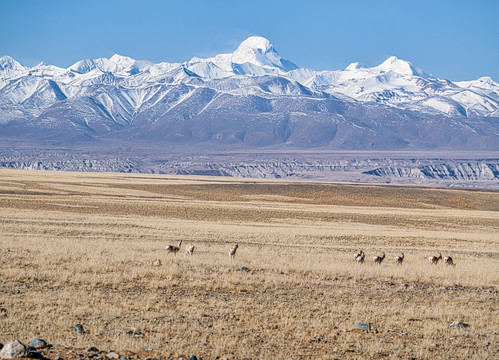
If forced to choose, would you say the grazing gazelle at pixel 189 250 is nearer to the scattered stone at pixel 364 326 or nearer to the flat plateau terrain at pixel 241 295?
the flat plateau terrain at pixel 241 295

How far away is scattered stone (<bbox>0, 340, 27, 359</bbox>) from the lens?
30.8ft

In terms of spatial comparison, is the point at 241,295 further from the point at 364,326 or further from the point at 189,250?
the point at 189,250

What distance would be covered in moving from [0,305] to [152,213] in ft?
122

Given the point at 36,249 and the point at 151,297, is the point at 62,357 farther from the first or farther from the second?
the point at 36,249

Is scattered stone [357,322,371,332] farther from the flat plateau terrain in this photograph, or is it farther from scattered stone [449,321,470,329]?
scattered stone [449,321,470,329]

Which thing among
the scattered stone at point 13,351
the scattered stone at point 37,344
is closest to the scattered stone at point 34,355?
the scattered stone at point 13,351

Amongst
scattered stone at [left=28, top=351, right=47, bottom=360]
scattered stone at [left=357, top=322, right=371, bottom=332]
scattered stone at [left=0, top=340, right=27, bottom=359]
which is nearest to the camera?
scattered stone at [left=0, top=340, right=27, bottom=359]

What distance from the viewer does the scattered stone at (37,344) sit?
10.3 meters

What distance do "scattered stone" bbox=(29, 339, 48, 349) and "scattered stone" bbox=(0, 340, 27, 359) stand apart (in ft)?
2.44

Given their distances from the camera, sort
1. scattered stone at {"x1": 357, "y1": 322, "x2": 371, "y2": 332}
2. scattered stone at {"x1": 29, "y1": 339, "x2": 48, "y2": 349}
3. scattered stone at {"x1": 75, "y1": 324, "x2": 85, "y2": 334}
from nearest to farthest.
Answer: scattered stone at {"x1": 29, "y1": 339, "x2": 48, "y2": 349} < scattered stone at {"x1": 75, "y1": 324, "x2": 85, "y2": 334} < scattered stone at {"x1": 357, "y1": 322, "x2": 371, "y2": 332}

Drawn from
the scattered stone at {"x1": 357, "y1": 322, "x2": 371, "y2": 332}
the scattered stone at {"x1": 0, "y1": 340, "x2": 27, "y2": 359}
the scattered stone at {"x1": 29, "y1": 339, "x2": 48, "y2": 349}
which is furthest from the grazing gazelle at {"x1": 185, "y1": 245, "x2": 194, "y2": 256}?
the scattered stone at {"x1": 0, "y1": 340, "x2": 27, "y2": 359}

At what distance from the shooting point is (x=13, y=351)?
9.41 m

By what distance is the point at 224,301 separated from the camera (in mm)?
14930

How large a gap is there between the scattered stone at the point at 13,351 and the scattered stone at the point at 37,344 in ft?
2.44
